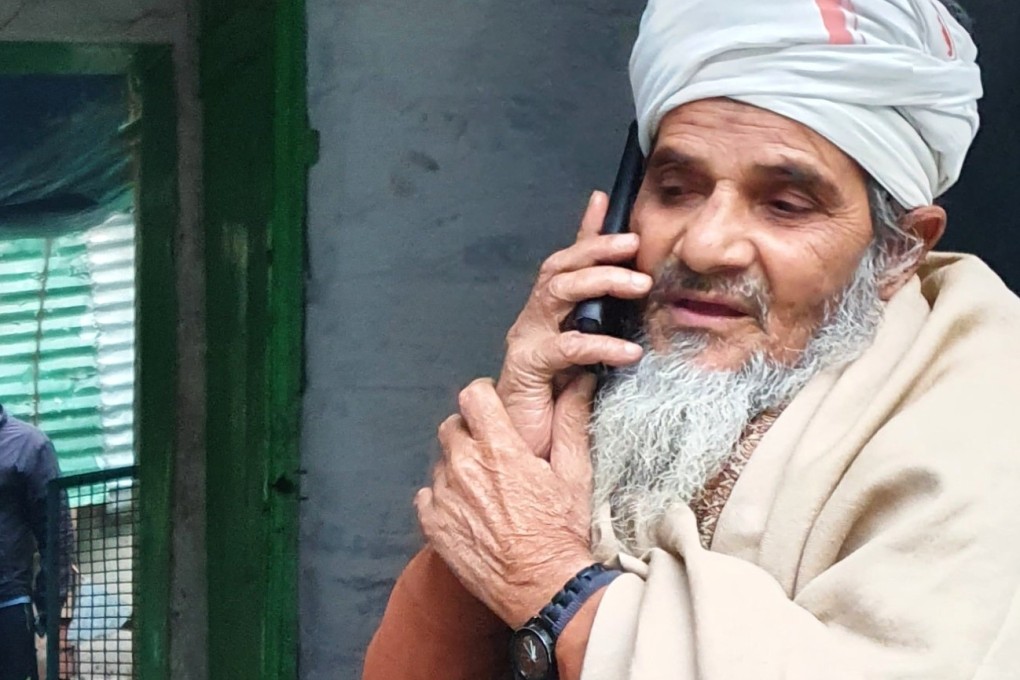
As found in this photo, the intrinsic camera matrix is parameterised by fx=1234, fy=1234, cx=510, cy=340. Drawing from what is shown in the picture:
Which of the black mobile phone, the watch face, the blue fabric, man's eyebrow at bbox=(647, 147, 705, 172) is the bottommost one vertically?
the blue fabric

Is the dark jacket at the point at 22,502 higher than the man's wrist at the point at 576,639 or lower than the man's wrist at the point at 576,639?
lower

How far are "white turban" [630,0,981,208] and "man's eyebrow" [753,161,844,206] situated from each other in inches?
1.9

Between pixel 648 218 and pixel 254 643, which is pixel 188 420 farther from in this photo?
pixel 648 218

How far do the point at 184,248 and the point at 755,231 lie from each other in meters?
1.63

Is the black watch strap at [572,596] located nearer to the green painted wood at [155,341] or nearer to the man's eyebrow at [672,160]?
the man's eyebrow at [672,160]

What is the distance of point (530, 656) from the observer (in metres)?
1.45

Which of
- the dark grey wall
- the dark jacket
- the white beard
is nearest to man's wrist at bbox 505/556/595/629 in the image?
the white beard

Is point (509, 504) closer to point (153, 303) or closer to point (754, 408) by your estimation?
point (754, 408)

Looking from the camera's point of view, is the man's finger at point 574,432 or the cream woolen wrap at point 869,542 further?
the man's finger at point 574,432

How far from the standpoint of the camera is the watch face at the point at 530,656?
1.43 meters

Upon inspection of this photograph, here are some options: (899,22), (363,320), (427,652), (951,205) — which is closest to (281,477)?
(363,320)

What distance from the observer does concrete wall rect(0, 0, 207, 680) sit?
2656mm

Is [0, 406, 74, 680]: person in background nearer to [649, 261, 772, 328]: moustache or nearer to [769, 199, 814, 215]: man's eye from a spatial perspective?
[649, 261, 772, 328]: moustache

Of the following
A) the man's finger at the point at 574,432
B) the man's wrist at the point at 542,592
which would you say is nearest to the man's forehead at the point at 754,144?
the man's finger at the point at 574,432
